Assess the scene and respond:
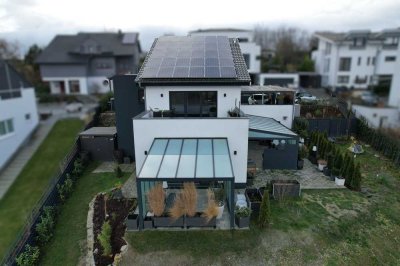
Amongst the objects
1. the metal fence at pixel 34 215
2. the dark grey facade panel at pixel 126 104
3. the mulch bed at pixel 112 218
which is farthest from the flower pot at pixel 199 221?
the dark grey facade panel at pixel 126 104

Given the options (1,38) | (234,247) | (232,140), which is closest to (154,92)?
(232,140)

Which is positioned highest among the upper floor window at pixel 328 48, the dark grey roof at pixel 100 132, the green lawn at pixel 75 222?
the upper floor window at pixel 328 48

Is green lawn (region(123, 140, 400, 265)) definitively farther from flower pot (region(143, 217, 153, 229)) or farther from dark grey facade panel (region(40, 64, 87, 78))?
dark grey facade panel (region(40, 64, 87, 78))

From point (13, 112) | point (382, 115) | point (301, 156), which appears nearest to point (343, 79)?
point (382, 115)

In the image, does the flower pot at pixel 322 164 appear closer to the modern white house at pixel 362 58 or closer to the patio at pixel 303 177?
the patio at pixel 303 177

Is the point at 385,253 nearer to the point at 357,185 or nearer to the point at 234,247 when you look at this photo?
the point at 357,185

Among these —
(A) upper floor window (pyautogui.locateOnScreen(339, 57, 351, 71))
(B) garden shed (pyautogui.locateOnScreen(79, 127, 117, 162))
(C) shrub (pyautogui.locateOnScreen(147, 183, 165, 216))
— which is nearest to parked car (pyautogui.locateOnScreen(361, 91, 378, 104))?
(A) upper floor window (pyautogui.locateOnScreen(339, 57, 351, 71))

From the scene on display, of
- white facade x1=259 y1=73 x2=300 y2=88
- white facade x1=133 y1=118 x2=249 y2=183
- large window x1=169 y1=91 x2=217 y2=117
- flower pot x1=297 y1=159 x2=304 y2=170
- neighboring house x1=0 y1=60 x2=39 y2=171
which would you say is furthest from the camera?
white facade x1=259 y1=73 x2=300 y2=88
